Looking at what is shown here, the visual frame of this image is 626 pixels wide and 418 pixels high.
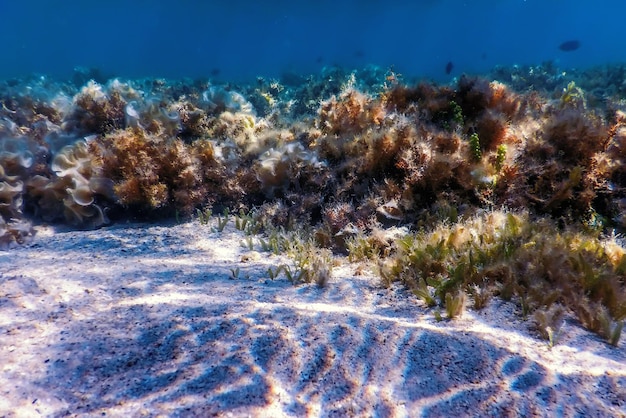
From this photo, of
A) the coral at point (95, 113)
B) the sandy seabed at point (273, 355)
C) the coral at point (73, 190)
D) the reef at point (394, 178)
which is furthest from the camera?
the coral at point (95, 113)

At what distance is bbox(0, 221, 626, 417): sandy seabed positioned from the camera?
204 cm

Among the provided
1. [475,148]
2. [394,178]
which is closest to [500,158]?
[475,148]

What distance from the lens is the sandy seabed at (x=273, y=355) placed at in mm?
2037

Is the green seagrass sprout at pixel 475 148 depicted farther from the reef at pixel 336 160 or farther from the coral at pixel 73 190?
the coral at pixel 73 190

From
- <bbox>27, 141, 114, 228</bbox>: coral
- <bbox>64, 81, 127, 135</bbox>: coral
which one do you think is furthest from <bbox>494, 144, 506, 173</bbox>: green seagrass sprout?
<bbox>64, 81, 127, 135</bbox>: coral

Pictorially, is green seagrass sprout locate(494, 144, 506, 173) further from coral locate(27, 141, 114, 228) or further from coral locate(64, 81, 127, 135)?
coral locate(64, 81, 127, 135)

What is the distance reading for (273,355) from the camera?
8.11 ft

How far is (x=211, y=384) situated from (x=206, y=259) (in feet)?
8.15

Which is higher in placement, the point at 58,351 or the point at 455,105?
the point at 455,105

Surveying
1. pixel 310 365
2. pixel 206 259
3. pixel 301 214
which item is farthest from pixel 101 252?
pixel 310 365

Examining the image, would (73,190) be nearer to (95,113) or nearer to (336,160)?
(95,113)

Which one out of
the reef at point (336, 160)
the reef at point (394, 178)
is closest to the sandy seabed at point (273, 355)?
the reef at point (394, 178)

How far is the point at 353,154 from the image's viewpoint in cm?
536

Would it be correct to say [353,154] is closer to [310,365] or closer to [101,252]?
[310,365]
